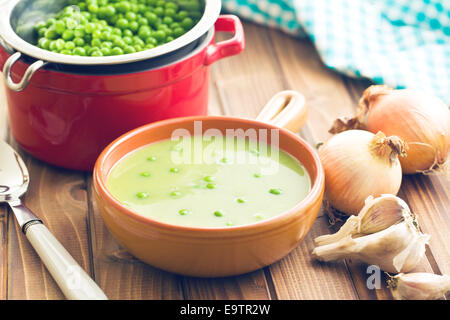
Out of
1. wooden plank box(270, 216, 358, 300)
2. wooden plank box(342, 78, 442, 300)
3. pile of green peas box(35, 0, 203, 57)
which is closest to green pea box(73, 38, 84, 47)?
pile of green peas box(35, 0, 203, 57)

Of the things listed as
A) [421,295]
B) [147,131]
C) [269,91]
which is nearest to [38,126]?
[147,131]

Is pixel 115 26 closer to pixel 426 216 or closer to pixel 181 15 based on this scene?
pixel 181 15

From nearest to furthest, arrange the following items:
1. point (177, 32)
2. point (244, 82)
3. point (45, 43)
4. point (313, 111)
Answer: point (45, 43) → point (177, 32) → point (313, 111) → point (244, 82)

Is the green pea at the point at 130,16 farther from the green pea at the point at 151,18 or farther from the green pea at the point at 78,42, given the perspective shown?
the green pea at the point at 78,42

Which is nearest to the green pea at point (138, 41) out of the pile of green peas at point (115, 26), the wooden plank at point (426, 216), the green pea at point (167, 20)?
the pile of green peas at point (115, 26)

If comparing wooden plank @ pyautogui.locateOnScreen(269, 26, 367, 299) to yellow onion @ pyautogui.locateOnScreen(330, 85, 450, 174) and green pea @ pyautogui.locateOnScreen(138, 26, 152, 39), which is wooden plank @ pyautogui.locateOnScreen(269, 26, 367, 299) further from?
green pea @ pyautogui.locateOnScreen(138, 26, 152, 39)

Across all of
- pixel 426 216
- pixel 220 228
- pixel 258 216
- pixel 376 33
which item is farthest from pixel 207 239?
pixel 376 33

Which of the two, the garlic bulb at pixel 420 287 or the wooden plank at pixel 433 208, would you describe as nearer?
the garlic bulb at pixel 420 287
